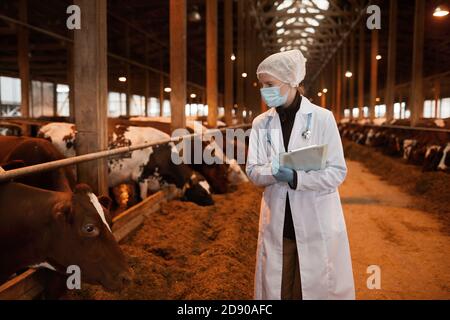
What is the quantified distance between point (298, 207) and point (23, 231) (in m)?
1.85

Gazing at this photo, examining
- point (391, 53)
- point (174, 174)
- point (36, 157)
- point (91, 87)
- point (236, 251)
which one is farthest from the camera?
point (391, 53)

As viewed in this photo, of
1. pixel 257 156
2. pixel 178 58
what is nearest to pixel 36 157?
pixel 257 156

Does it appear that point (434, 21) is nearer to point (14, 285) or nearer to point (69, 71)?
point (69, 71)

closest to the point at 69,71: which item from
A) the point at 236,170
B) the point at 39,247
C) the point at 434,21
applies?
the point at 236,170

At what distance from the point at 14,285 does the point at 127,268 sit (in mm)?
722

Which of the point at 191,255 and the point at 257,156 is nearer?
the point at 257,156

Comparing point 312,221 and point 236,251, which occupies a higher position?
point 312,221

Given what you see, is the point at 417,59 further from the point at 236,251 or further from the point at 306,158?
the point at 306,158

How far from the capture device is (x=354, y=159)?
16453 mm

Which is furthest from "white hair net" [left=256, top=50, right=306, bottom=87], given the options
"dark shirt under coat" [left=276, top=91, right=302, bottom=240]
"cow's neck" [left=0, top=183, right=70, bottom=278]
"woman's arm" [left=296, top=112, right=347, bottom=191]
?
"cow's neck" [left=0, top=183, right=70, bottom=278]

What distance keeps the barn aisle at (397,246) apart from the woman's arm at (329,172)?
1891 mm

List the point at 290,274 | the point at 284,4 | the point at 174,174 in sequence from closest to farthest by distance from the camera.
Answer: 1. the point at 290,274
2. the point at 174,174
3. the point at 284,4

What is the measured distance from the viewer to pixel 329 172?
8.23 ft

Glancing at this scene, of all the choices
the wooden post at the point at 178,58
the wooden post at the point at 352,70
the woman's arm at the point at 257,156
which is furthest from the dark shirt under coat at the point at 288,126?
the wooden post at the point at 352,70
